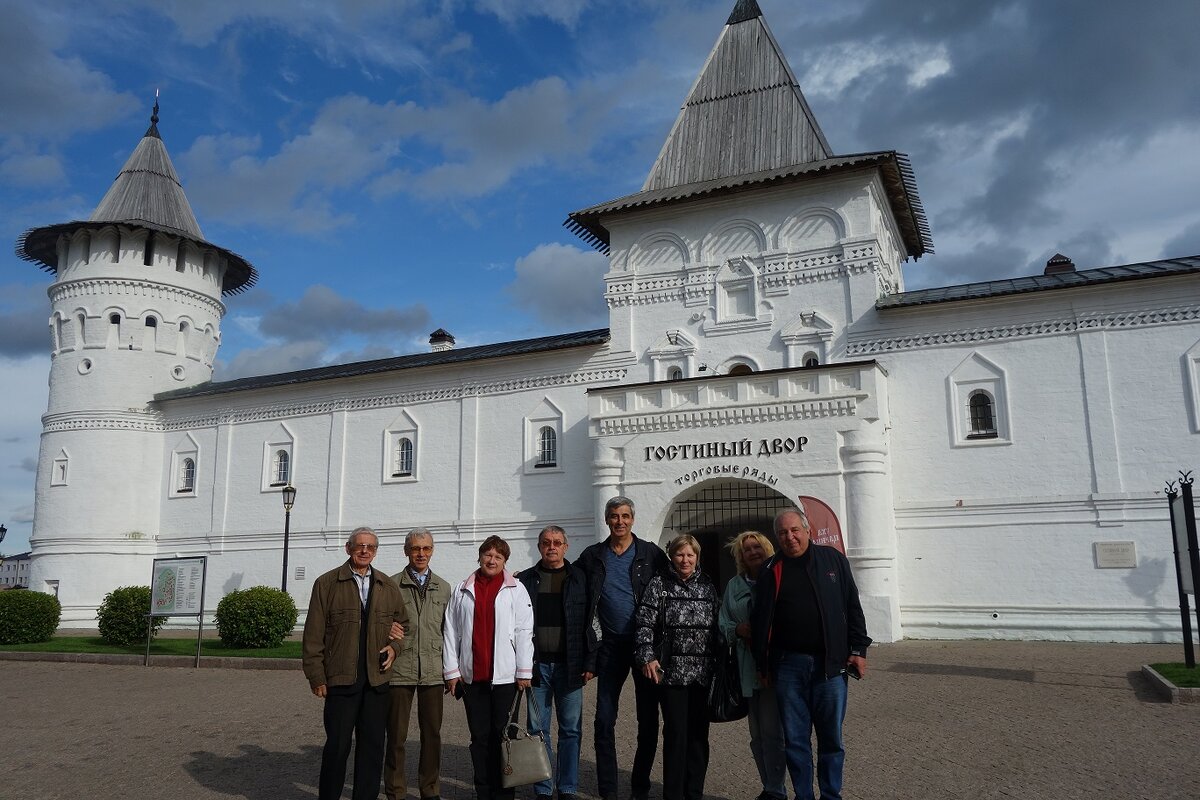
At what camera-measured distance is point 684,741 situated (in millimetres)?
6070

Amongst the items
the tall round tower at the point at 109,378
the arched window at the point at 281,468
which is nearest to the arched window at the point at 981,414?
the arched window at the point at 281,468

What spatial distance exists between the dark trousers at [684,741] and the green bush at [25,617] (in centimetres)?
1805

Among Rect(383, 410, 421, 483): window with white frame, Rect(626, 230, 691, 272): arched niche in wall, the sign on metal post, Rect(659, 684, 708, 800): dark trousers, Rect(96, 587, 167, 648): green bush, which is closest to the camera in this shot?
Rect(659, 684, 708, 800): dark trousers

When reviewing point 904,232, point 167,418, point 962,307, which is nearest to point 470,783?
point 962,307

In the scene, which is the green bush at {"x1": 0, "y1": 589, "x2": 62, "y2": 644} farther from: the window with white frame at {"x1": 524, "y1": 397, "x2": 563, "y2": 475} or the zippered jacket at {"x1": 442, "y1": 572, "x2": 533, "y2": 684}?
the zippered jacket at {"x1": 442, "y1": 572, "x2": 533, "y2": 684}

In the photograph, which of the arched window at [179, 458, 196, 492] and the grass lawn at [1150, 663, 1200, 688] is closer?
the grass lawn at [1150, 663, 1200, 688]

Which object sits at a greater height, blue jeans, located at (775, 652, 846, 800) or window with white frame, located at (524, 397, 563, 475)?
window with white frame, located at (524, 397, 563, 475)

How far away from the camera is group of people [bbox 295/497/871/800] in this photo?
595 centimetres

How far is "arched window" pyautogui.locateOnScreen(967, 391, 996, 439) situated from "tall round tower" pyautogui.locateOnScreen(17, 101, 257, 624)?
22988 mm

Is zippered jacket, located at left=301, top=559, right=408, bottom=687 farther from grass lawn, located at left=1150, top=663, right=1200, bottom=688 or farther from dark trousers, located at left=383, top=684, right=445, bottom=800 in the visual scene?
grass lawn, located at left=1150, top=663, right=1200, bottom=688

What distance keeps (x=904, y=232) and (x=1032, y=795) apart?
62.8 ft

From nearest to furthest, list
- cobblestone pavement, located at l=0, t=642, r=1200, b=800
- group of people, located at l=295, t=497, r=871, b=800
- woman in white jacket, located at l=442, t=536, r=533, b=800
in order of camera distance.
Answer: group of people, located at l=295, t=497, r=871, b=800
woman in white jacket, located at l=442, t=536, r=533, b=800
cobblestone pavement, located at l=0, t=642, r=1200, b=800

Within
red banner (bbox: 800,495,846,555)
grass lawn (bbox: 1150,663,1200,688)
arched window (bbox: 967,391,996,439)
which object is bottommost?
grass lawn (bbox: 1150,663,1200,688)

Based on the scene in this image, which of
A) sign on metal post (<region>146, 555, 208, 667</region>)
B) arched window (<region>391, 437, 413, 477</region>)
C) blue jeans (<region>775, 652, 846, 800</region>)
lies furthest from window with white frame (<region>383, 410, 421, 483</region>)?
blue jeans (<region>775, 652, 846, 800</region>)
